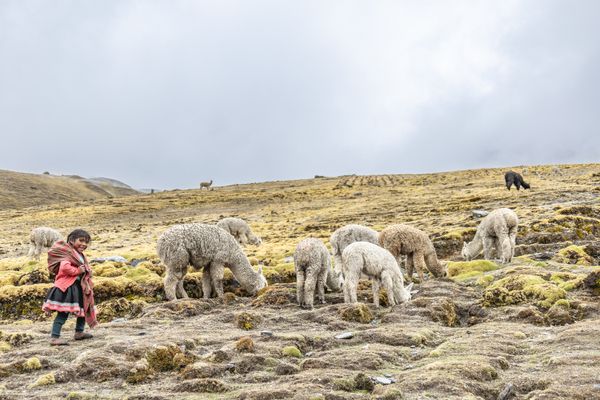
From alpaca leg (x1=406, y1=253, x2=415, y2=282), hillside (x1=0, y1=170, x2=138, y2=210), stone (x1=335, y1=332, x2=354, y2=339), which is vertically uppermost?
hillside (x1=0, y1=170, x2=138, y2=210)

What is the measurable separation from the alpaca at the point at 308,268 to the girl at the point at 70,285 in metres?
6.80

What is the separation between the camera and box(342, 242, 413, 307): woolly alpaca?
51.3ft

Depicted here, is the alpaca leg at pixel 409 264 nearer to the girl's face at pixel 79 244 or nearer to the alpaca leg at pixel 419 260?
the alpaca leg at pixel 419 260

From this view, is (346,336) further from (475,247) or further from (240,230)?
(240,230)

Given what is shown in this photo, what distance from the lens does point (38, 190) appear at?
14850 cm

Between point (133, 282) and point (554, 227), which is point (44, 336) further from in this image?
point (554, 227)

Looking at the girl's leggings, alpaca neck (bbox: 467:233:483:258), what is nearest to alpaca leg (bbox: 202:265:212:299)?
the girl's leggings

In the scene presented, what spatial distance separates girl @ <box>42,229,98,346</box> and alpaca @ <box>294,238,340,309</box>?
680 cm

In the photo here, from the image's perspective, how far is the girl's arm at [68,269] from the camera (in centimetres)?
1152

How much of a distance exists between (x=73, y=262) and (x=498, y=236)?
17384 mm

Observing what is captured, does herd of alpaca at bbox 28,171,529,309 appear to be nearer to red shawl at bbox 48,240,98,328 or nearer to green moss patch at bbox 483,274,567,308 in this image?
green moss patch at bbox 483,274,567,308

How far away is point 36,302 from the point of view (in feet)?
61.7

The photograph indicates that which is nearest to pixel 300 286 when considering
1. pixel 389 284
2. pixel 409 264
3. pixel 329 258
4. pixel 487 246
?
pixel 329 258

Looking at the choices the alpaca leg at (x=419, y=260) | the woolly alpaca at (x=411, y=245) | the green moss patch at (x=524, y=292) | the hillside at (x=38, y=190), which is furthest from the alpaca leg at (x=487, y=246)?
the hillside at (x=38, y=190)
